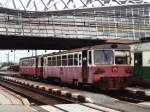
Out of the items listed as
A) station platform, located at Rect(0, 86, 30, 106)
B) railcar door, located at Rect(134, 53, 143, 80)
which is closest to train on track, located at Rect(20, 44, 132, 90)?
railcar door, located at Rect(134, 53, 143, 80)

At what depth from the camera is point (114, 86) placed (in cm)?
2638

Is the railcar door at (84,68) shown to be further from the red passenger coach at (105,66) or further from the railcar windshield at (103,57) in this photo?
the railcar windshield at (103,57)

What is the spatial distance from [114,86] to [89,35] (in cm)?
4982

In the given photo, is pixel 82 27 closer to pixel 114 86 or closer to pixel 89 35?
pixel 89 35

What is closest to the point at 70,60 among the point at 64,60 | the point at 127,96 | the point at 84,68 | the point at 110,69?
the point at 64,60

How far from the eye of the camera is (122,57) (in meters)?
26.9

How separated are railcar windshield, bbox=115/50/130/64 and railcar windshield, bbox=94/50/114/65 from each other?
34cm

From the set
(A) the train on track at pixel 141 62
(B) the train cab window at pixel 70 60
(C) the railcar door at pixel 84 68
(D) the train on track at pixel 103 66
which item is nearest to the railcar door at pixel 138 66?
(A) the train on track at pixel 141 62

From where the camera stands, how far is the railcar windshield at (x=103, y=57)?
2630cm

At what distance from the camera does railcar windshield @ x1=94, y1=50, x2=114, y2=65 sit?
86.3ft

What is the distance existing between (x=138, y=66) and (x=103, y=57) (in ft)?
15.9

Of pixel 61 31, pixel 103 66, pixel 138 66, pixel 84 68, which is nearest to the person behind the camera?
pixel 103 66

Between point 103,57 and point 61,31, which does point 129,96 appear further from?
point 61,31

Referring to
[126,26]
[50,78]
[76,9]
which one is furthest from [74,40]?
[76,9]
